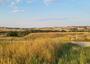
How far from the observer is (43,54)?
15.5 m

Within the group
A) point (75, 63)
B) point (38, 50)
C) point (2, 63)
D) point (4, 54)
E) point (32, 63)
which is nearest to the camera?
point (2, 63)

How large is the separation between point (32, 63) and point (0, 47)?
1528 mm

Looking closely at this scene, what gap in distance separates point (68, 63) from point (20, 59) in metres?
4.66

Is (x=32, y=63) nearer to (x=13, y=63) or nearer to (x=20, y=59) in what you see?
(x=20, y=59)

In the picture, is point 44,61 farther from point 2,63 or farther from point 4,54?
point 2,63

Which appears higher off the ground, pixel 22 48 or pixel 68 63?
pixel 22 48

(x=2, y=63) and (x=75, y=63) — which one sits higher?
(x=2, y=63)

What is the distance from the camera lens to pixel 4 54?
11781 millimetres

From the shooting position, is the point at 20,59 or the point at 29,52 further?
the point at 29,52

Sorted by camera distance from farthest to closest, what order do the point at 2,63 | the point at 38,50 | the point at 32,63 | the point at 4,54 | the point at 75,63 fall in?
the point at 75,63
the point at 38,50
the point at 32,63
the point at 4,54
the point at 2,63

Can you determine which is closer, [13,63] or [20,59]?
[13,63]

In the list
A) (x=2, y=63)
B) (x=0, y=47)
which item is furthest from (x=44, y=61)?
(x=2, y=63)

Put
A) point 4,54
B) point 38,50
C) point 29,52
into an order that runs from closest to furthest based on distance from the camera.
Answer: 1. point 4,54
2. point 29,52
3. point 38,50

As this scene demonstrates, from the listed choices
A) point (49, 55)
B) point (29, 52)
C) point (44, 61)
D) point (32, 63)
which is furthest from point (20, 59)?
point (49, 55)
